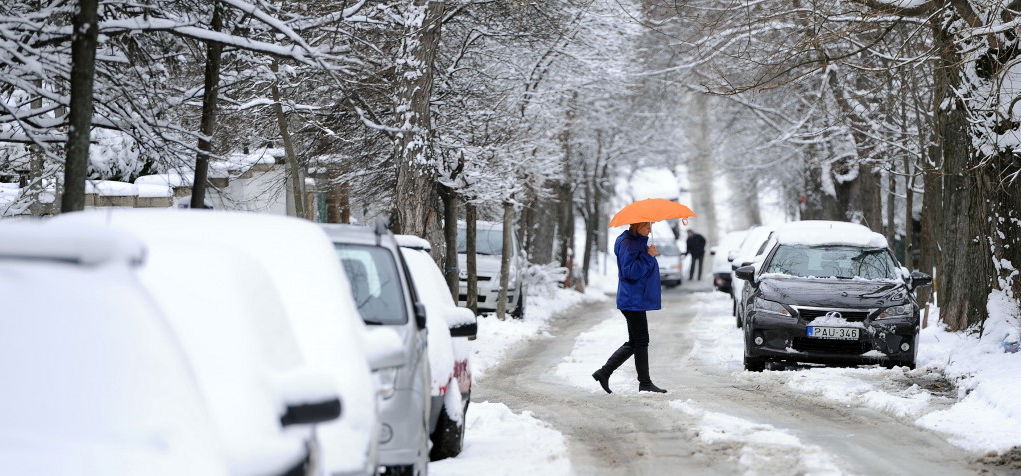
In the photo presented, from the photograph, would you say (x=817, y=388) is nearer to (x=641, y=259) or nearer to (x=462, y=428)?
(x=641, y=259)

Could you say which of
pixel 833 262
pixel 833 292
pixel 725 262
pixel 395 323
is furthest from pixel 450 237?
pixel 395 323

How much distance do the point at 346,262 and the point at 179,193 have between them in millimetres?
14279

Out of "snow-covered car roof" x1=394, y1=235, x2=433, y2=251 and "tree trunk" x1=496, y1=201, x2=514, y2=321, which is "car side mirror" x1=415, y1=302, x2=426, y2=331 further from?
"tree trunk" x1=496, y1=201, x2=514, y2=321

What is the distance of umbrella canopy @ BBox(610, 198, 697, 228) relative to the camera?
12844 mm

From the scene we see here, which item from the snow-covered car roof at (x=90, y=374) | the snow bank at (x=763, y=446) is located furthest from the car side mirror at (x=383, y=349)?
the snow bank at (x=763, y=446)

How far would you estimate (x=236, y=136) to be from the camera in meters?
20.2

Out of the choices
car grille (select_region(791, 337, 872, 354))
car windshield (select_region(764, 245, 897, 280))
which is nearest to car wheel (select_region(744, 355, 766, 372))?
car grille (select_region(791, 337, 872, 354))

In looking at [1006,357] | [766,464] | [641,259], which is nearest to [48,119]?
[641,259]

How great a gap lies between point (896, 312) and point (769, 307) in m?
1.31

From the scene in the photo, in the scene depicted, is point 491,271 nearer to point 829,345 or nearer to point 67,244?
point 829,345

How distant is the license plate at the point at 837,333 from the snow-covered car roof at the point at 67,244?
11.3 m

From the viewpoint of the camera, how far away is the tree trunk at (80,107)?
816 cm

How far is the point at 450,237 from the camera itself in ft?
77.9

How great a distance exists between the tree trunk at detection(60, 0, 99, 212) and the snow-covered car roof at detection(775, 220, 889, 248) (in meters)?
9.38
